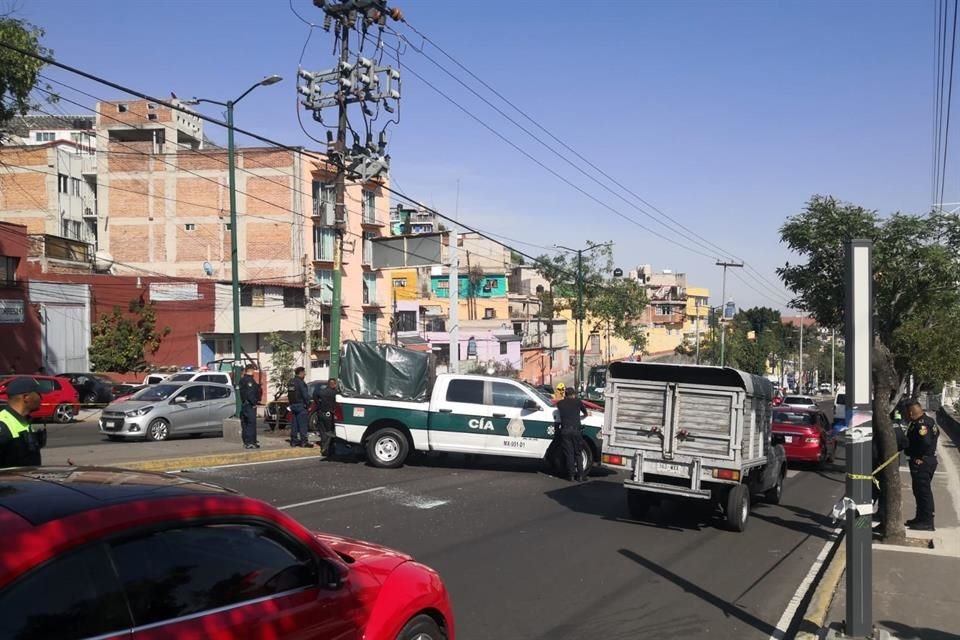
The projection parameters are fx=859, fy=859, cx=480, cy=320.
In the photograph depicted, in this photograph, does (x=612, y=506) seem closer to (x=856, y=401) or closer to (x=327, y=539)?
(x=856, y=401)

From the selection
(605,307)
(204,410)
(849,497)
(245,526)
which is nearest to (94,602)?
(245,526)

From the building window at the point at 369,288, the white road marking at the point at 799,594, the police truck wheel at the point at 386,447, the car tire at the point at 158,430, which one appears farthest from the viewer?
the building window at the point at 369,288

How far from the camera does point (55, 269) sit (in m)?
40.5

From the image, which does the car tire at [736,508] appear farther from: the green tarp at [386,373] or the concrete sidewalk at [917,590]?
the green tarp at [386,373]

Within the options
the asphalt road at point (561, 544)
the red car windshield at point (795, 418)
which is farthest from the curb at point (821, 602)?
the red car windshield at point (795, 418)

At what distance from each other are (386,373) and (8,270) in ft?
87.9

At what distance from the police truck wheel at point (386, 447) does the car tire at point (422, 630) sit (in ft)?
38.9

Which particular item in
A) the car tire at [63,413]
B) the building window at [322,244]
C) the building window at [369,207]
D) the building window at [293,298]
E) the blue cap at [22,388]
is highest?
the building window at [369,207]

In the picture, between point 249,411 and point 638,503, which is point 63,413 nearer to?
point 249,411

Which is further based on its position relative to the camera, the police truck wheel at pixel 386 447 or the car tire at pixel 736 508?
the police truck wheel at pixel 386 447

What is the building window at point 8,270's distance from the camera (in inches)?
1425

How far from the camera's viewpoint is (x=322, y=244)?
177ft

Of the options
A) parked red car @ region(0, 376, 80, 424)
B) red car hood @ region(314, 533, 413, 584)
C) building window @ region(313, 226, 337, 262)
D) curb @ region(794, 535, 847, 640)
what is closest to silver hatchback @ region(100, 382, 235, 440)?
parked red car @ region(0, 376, 80, 424)

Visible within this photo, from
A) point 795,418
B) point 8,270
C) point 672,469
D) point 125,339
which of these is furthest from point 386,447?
point 125,339
